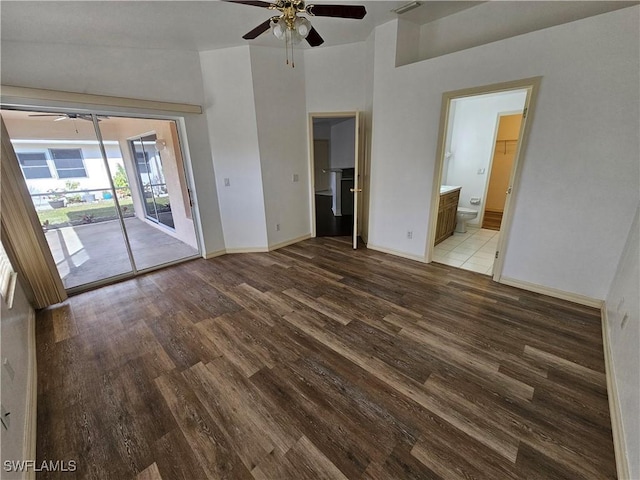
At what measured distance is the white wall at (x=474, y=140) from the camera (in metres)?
4.81

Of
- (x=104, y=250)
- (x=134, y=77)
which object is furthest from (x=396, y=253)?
(x=104, y=250)

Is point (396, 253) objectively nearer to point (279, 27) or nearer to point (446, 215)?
point (446, 215)

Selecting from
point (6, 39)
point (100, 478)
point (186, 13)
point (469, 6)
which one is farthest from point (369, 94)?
point (100, 478)

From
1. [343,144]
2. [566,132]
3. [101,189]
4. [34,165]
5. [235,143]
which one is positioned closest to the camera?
[566,132]

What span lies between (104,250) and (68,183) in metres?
1.37

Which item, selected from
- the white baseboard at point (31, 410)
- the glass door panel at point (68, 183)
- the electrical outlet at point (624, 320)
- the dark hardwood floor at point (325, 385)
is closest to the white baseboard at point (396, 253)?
the dark hardwood floor at point (325, 385)

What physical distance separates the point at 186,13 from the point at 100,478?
3.75m

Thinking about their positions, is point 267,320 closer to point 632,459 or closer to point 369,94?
point 632,459

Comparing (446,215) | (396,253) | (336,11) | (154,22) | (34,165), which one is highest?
(154,22)

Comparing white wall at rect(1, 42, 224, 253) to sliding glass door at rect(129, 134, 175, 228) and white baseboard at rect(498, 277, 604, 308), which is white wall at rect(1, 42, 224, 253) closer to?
sliding glass door at rect(129, 134, 175, 228)

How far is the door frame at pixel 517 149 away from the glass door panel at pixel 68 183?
4.25m

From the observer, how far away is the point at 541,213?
2.73 meters

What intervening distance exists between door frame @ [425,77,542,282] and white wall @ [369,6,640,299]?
2.0 inches

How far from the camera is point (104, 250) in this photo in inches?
175
